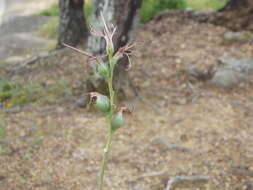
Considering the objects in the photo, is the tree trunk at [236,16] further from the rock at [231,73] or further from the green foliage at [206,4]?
the green foliage at [206,4]

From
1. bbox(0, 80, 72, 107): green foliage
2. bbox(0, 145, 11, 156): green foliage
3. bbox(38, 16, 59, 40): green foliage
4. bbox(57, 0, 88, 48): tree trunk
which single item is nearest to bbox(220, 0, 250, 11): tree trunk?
bbox(57, 0, 88, 48): tree trunk

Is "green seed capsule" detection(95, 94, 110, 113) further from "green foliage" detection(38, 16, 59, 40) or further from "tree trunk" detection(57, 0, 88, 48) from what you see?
"green foliage" detection(38, 16, 59, 40)

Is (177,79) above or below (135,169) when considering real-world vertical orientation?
above

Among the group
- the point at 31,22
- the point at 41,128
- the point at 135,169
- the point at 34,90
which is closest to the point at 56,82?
the point at 34,90

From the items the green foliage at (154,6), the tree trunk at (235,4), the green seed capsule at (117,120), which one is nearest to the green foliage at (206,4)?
the green foliage at (154,6)

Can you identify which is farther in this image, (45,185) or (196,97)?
(196,97)

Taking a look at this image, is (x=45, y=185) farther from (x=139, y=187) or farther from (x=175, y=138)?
(x=175, y=138)
